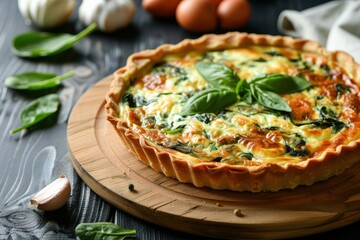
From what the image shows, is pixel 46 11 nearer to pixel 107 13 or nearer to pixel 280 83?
pixel 107 13

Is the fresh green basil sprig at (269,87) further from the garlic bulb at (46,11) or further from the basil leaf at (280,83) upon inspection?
the garlic bulb at (46,11)

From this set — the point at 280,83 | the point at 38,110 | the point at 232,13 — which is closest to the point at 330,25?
the point at 232,13

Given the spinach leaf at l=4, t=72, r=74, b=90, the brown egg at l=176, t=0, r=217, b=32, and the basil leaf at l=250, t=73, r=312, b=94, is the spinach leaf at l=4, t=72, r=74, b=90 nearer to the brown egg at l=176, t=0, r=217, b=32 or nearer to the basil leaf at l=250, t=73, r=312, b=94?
the brown egg at l=176, t=0, r=217, b=32

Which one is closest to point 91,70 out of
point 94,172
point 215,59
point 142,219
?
point 215,59

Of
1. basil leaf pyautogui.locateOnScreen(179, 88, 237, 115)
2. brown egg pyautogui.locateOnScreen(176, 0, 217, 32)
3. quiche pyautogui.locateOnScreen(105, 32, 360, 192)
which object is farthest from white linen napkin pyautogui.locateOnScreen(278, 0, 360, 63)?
basil leaf pyautogui.locateOnScreen(179, 88, 237, 115)

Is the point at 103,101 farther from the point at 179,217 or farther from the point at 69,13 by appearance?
the point at 69,13

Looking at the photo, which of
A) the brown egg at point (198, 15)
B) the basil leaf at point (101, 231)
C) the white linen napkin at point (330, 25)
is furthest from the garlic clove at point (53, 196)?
the white linen napkin at point (330, 25)
